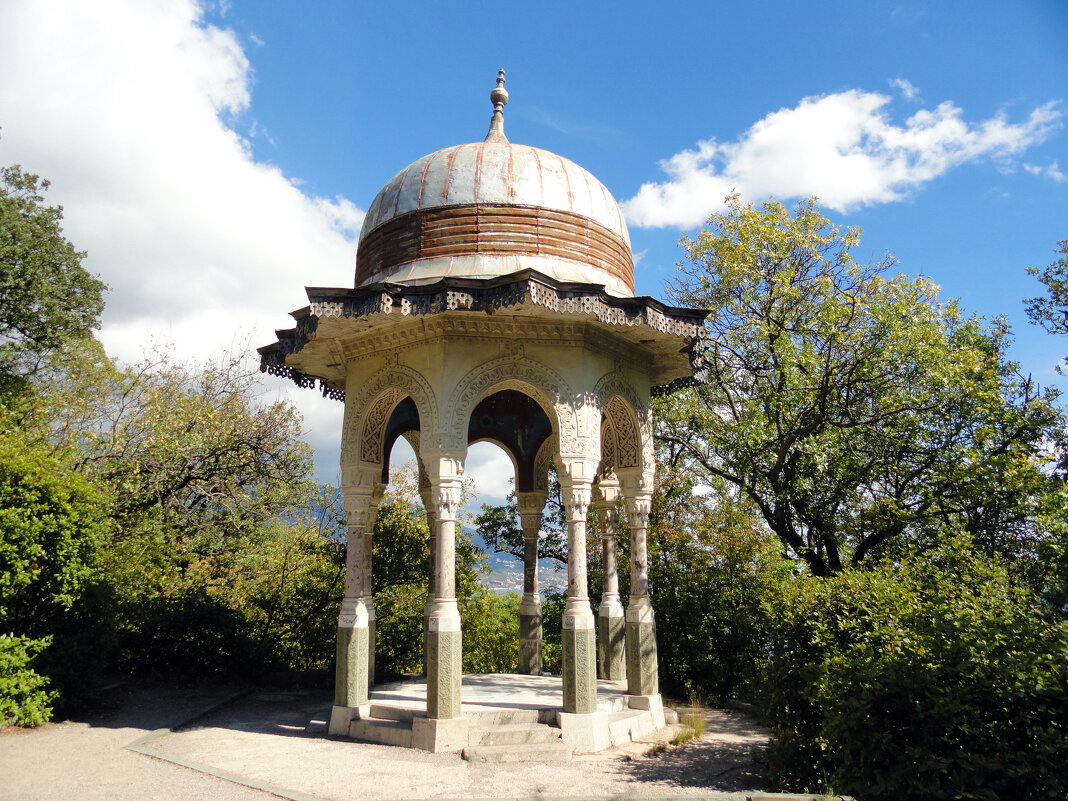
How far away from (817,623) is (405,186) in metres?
7.39

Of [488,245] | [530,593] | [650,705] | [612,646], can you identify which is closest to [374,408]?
[488,245]

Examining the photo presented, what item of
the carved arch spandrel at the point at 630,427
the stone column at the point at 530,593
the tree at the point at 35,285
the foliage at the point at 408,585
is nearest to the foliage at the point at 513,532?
the foliage at the point at 408,585

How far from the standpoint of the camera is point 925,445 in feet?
41.8

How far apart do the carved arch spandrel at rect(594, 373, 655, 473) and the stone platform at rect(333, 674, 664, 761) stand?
3043 millimetres

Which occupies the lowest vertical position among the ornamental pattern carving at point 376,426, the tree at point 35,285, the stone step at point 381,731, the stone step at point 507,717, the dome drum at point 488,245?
the stone step at point 381,731

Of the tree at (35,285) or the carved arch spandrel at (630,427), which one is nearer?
the carved arch spandrel at (630,427)

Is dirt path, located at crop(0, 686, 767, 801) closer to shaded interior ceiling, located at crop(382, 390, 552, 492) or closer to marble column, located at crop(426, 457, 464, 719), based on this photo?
marble column, located at crop(426, 457, 464, 719)

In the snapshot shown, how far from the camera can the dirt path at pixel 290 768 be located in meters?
6.11

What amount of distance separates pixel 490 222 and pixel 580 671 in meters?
5.61

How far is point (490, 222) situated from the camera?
9242mm

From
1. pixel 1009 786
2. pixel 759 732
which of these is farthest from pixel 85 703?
pixel 1009 786

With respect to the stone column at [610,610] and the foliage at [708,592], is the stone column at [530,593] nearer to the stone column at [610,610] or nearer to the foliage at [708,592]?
the stone column at [610,610]

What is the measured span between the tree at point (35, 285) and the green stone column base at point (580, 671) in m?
14.0

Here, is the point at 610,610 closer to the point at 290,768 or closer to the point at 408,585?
the point at 290,768
